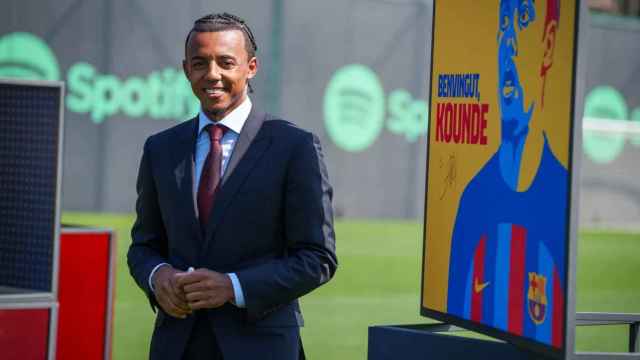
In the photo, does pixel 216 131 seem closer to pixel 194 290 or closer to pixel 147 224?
pixel 147 224

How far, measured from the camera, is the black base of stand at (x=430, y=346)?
11.0 feet

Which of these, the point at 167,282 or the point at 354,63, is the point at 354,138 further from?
the point at 167,282

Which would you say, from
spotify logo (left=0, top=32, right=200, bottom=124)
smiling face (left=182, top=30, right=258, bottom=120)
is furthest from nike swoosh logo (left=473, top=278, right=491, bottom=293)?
spotify logo (left=0, top=32, right=200, bottom=124)

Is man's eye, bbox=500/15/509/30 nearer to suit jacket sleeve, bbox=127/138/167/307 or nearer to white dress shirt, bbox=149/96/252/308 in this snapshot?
white dress shirt, bbox=149/96/252/308

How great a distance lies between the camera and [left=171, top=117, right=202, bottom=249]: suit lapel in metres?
3.24

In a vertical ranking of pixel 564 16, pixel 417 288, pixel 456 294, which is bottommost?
pixel 417 288

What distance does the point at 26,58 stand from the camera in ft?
55.6

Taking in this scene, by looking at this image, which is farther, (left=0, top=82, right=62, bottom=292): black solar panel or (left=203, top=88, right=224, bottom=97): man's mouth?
(left=0, top=82, right=62, bottom=292): black solar panel

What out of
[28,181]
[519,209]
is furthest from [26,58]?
[519,209]

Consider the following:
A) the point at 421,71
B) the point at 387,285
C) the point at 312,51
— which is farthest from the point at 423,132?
the point at 387,285

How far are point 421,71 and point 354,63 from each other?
1.24 m

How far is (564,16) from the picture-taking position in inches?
118

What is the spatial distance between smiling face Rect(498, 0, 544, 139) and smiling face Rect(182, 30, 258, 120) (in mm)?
717

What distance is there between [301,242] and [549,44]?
0.81m
